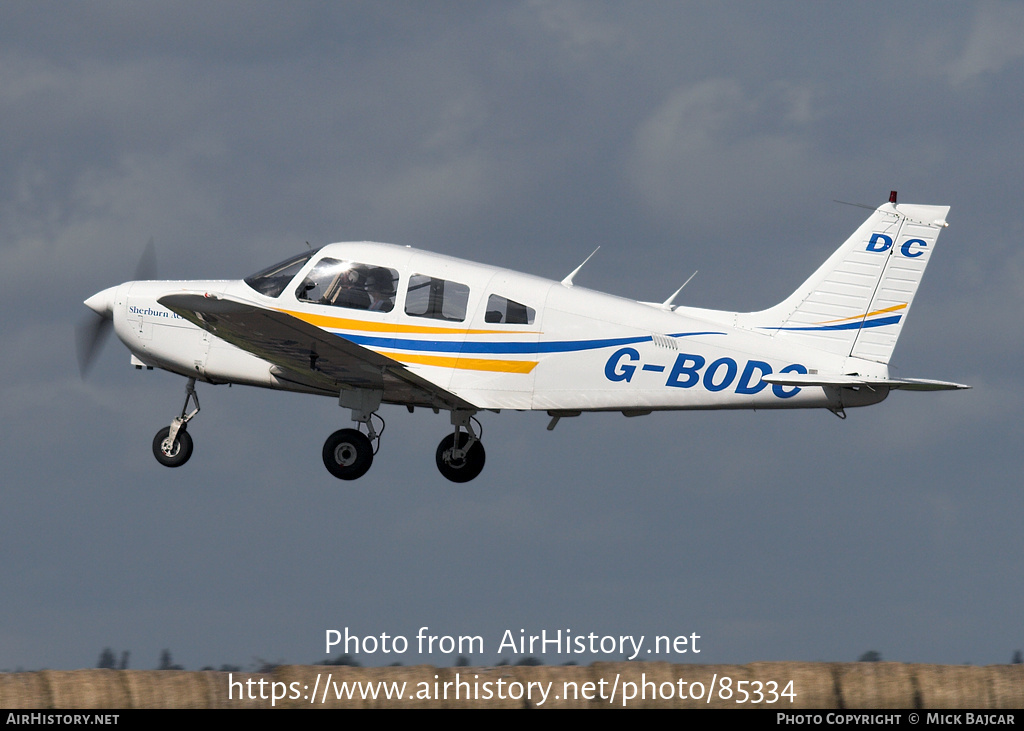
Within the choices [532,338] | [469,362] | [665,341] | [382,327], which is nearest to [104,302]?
[382,327]

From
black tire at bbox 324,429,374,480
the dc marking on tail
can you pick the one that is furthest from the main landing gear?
the dc marking on tail

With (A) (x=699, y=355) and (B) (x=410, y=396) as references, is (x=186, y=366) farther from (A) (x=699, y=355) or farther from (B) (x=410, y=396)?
(A) (x=699, y=355)

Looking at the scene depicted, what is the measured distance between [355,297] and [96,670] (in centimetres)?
541

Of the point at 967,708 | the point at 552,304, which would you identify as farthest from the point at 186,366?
the point at 967,708

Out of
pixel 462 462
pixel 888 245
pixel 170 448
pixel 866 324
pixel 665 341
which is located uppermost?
pixel 888 245

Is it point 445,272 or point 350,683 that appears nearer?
point 350,683

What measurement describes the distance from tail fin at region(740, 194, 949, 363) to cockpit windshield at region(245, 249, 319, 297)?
5933 mm

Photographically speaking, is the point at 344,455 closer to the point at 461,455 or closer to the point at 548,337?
the point at 461,455

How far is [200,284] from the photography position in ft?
59.2

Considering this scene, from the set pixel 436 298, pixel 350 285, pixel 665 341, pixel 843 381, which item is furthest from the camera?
pixel 350 285

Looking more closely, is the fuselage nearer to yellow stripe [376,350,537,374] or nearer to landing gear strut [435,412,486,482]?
yellow stripe [376,350,537,374]

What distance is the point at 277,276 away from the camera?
17.3m

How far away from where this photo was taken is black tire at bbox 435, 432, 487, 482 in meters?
18.0

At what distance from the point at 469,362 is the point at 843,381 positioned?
14.6 ft
